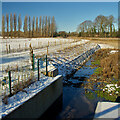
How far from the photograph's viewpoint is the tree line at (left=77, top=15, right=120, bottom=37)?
46.5m

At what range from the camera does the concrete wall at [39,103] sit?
4316mm

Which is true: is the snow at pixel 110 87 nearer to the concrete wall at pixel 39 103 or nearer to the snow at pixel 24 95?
the concrete wall at pixel 39 103

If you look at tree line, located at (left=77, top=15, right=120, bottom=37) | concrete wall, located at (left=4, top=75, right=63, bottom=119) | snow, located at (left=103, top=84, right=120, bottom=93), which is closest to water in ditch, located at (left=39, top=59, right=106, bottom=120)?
concrete wall, located at (left=4, top=75, right=63, bottom=119)

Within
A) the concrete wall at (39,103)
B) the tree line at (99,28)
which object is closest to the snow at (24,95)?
the concrete wall at (39,103)

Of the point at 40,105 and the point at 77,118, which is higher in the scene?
the point at 40,105

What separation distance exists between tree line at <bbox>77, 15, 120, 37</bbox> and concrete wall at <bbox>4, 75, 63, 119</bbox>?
138 feet

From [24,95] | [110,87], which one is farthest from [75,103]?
[110,87]

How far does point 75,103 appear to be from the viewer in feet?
22.5

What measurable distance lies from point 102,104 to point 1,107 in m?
3.73

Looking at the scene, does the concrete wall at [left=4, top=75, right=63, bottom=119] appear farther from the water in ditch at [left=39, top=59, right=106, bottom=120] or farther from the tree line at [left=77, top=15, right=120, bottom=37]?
the tree line at [left=77, top=15, right=120, bottom=37]

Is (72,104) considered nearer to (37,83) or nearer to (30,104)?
(37,83)

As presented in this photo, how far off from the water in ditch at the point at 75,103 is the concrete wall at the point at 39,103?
36 cm

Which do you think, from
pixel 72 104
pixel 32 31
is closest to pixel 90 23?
pixel 32 31

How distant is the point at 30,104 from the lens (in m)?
4.79
